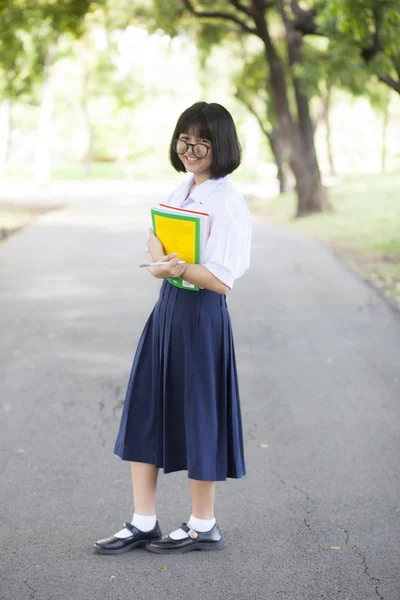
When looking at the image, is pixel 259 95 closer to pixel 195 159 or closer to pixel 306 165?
pixel 306 165

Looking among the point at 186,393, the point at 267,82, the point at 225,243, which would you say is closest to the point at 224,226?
the point at 225,243

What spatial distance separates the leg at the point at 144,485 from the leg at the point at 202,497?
0.59 feet

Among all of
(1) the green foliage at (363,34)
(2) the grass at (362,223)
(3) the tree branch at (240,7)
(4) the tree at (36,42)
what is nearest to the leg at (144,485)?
(2) the grass at (362,223)

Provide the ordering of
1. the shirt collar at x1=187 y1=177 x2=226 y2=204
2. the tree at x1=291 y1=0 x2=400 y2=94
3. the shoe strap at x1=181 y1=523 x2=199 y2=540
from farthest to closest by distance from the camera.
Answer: the tree at x1=291 y1=0 x2=400 y2=94, the shoe strap at x1=181 y1=523 x2=199 y2=540, the shirt collar at x1=187 y1=177 x2=226 y2=204

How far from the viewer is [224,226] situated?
12.6ft

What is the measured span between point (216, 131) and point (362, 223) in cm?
1934

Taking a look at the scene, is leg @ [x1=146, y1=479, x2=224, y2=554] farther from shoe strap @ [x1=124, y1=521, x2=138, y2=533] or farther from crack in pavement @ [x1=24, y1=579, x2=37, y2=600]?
crack in pavement @ [x1=24, y1=579, x2=37, y2=600]

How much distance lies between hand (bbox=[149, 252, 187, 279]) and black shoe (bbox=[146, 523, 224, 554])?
119 cm

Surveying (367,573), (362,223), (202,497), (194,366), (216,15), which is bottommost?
(362,223)

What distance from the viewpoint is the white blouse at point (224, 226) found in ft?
12.6

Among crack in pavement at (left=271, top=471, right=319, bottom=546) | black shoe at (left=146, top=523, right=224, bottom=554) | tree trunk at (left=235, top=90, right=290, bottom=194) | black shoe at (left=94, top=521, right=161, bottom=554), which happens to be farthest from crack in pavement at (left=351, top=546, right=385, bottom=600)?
tree trunk at (left=235, top=90, right=290, bottom=194)

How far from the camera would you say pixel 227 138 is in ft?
12.8

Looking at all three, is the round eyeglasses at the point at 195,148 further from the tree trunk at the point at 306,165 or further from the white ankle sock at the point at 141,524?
the tree trunk at the point at 306,165

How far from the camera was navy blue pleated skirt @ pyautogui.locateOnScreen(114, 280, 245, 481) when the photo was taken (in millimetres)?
4016
